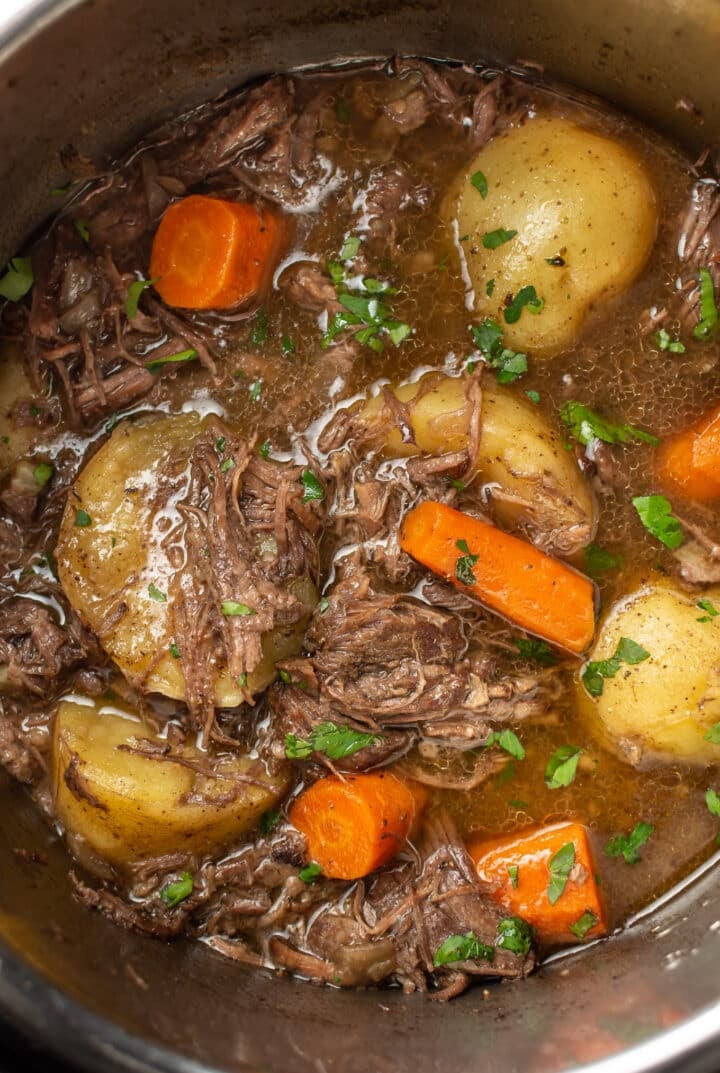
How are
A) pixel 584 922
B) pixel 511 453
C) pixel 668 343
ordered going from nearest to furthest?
pixel 511 453 → pixel 584 922 → pixel 668 343

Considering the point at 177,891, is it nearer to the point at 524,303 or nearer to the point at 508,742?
the point at 508,742

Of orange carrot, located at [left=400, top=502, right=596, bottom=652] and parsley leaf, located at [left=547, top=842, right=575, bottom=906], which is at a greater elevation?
orange carrot, located at [left=400, top=502, right=596, bottom=652]

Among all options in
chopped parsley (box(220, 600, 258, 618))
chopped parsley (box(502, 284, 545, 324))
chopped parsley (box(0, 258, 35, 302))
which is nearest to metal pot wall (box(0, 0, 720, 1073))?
chopped parsley (box(0, 258, 35, 302))

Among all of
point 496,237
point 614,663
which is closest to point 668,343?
point 496,237

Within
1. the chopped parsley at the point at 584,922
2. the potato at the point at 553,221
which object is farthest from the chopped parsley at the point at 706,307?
the chopped parsley at the point at 584,922

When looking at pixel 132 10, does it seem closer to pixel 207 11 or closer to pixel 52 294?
pixel 207 11

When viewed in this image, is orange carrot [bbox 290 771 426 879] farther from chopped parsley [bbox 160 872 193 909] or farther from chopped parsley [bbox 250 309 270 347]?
chopped parsley [bbox 250 309 270 347]
